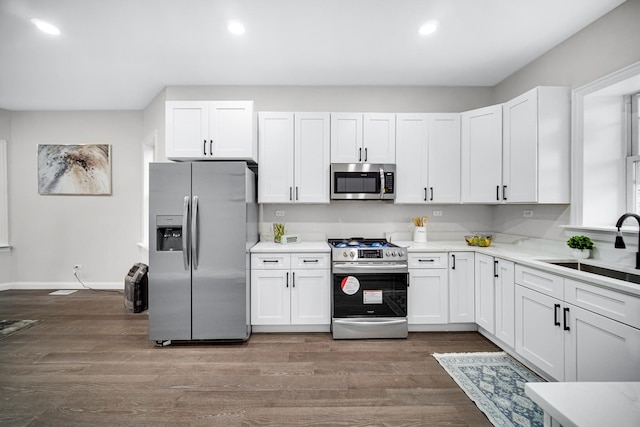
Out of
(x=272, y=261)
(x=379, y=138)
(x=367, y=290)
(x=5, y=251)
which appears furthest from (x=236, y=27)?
(x=5, y=251)

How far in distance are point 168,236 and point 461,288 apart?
3.10m

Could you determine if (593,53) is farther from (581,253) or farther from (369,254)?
(369,254)

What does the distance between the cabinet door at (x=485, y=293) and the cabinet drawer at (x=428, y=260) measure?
34cm

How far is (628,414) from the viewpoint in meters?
0.62

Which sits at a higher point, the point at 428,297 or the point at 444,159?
the point at 444,159

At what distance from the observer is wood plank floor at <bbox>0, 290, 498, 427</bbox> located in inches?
77.3

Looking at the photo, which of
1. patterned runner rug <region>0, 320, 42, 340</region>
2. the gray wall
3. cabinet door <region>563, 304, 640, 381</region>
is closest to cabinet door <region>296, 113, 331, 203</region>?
the gray wall

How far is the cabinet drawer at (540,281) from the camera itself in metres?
2.13

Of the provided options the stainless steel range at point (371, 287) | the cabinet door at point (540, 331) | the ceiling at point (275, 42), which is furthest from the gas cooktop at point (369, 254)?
the ceiling at point (275, 42)

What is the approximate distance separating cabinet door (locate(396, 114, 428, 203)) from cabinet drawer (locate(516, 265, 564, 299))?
132 centimetres

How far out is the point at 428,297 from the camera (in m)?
3.19

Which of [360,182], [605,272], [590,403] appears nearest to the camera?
[590,403]

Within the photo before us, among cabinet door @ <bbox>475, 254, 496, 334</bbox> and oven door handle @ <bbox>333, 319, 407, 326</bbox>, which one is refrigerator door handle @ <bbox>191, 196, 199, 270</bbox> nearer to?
oven door handle @ <bbox>333, 319, 407, 326</bbox>

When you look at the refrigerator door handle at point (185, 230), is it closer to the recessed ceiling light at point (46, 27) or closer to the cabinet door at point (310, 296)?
the cabinet door at point (310, 296)
